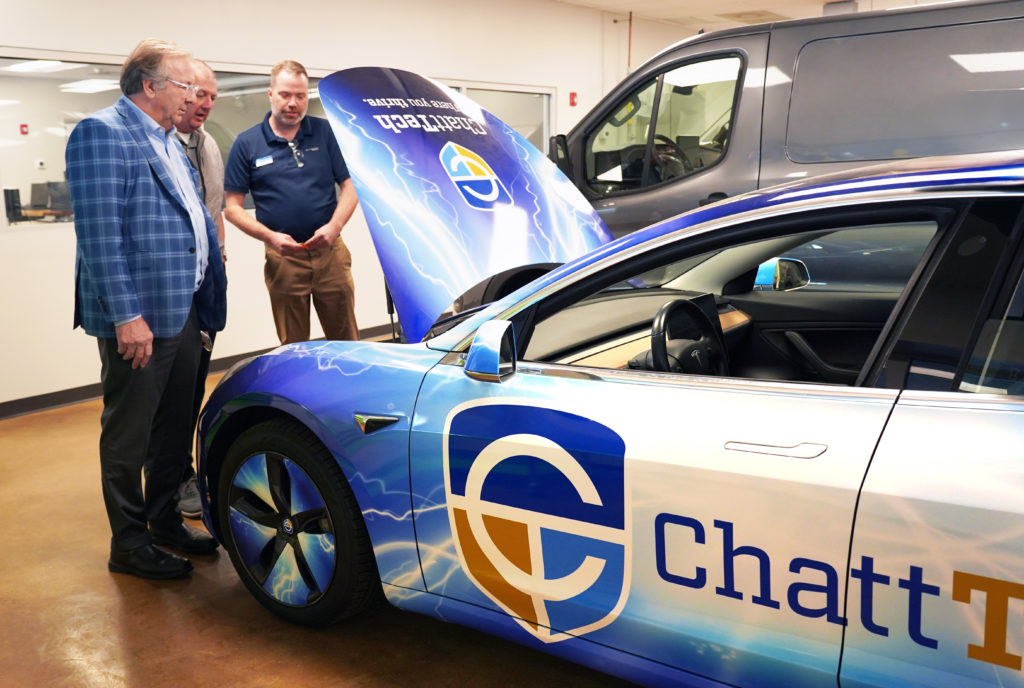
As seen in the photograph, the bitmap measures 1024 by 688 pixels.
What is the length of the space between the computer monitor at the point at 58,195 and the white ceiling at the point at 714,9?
5839mm

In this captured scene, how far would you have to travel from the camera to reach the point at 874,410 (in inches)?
58.5

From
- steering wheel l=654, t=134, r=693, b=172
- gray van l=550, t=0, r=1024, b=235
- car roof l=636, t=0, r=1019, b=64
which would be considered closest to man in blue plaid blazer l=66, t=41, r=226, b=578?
gray van l=550, t=0, r=1024, b=235

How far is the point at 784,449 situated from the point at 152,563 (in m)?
2.20

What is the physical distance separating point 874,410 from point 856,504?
169mm

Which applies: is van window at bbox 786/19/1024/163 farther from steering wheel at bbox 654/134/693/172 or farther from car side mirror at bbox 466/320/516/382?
car side mirror at bbox 466/320/516/382

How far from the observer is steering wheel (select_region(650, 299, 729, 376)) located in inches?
74.0

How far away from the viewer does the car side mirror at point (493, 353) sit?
186cm

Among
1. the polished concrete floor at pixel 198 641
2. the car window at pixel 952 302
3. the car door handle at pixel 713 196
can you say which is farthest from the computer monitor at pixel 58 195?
the car window at pixel 952 302

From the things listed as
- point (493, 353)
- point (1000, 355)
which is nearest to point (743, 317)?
point (493, 353)

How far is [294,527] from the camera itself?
2.34 m

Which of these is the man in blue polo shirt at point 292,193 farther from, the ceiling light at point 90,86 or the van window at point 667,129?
the ceiling light at point 90,86

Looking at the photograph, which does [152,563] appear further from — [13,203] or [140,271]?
[13,203]

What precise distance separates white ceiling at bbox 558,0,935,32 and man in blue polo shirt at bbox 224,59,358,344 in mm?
6180

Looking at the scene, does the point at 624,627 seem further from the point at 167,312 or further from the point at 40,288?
the point at 40,288
